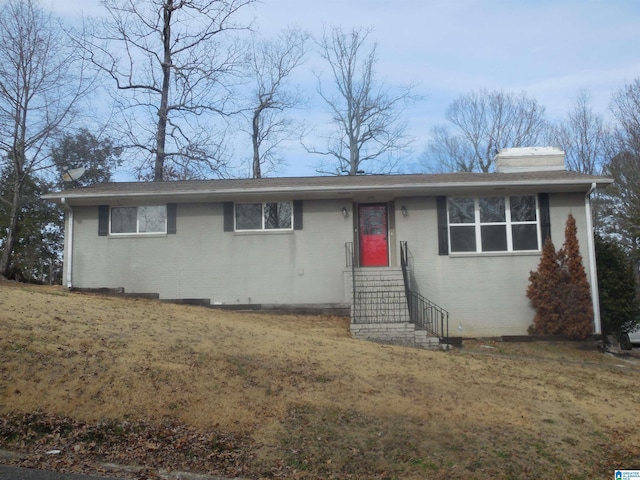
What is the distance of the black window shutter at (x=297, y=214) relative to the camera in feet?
52.1

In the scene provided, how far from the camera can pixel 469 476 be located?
20.0ft

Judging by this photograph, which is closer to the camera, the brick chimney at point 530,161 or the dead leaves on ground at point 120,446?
the dead leaves on ground at point 120,446

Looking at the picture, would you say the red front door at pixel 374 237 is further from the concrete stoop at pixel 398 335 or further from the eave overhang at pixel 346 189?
the concrete stoop at pixel 398 335

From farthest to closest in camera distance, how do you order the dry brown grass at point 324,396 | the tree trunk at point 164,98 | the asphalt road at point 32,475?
the tree trunk at point 164,98, the dry brown grass at point 324,396, the asphalt road at point 32,475

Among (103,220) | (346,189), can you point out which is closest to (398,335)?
(346,189)

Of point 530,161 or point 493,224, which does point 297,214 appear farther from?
point 530,161

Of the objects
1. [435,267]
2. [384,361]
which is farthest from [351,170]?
[384,361]

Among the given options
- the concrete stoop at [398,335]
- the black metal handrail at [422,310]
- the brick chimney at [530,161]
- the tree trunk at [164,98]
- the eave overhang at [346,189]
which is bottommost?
the concrete stoop at [398,335]

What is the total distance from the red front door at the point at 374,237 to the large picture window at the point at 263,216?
2.03 metres

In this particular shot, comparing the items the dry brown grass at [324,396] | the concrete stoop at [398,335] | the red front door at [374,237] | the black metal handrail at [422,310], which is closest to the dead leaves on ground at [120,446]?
the dry brown grass at [324,396]

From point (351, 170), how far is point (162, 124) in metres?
10.9

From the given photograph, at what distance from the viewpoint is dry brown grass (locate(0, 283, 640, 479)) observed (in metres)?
6.52

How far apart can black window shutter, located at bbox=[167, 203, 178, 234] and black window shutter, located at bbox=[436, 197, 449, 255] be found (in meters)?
6.96

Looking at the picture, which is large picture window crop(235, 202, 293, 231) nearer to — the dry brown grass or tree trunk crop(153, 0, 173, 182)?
the dry brown grass
